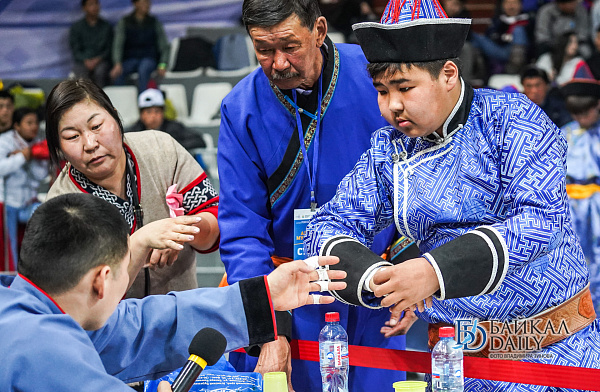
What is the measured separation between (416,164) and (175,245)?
0.83 metres

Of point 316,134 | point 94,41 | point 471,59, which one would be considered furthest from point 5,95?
point 316,134

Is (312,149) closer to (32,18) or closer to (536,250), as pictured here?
(536,250)

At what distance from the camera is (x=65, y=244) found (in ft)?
5.17

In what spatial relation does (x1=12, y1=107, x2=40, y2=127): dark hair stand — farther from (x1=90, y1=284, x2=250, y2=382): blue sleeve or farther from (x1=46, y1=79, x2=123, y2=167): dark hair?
(x1=90, y1=284, x2=250, y2=382): blue sleeve

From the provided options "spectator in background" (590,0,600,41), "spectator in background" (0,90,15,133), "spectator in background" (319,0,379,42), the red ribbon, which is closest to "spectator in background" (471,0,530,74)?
"spectator in background" (590,0,600,41)

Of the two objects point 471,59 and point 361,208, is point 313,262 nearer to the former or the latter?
point 361,208

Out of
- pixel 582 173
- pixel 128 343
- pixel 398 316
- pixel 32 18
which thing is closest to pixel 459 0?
pixel 582 173

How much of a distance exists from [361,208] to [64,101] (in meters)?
1.22

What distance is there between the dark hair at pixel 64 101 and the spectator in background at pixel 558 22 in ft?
18.5

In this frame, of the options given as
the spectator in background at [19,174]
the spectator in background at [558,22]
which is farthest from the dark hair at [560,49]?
the spectator in background at [19,174]

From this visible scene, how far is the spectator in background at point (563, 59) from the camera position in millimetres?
6918

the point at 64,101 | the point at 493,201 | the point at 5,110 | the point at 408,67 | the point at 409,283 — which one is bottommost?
the point at 5,110

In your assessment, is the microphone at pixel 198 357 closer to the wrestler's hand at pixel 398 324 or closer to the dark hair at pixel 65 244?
the dark hair at pixel 65 244

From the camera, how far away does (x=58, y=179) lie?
275cm
